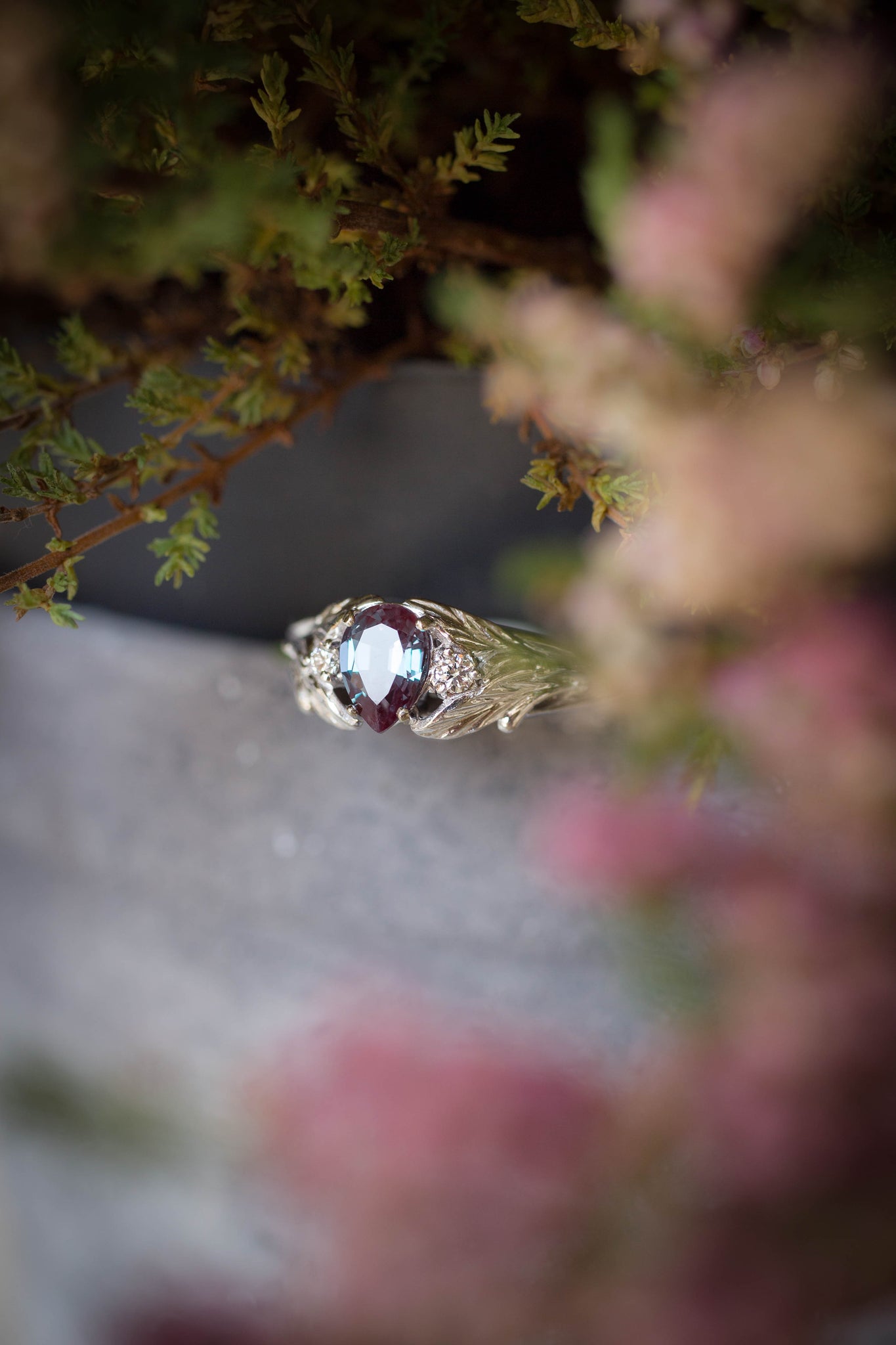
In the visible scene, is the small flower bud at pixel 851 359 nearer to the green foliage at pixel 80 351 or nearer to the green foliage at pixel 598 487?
the green foliage at pixel 598 487

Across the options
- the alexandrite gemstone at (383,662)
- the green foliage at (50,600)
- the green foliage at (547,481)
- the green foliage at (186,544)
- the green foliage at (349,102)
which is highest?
the green foliage at (349,102)

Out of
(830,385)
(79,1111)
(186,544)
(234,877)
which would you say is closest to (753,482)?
(830,385)

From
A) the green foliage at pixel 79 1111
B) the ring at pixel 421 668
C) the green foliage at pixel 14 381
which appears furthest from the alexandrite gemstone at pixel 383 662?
the green foliage at pixel 79 1111

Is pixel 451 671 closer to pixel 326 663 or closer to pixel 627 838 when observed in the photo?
pixel 326 663

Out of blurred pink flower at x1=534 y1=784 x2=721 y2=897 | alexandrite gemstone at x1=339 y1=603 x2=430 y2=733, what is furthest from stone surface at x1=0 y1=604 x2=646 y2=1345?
alexandrite gemstone at x1=339 y1=603 x2=430 y2=733

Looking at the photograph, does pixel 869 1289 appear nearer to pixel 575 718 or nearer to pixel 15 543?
pixel 575 718

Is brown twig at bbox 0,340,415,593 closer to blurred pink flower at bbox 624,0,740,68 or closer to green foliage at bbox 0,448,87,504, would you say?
green foliage at bbox 0,448,87,504
